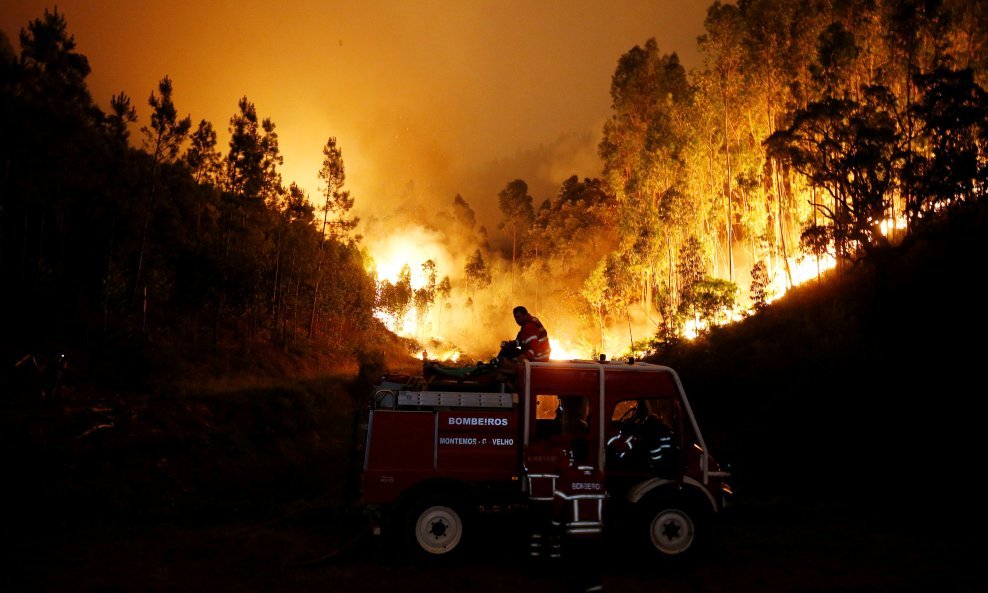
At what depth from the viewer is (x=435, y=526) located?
7715 millimetres

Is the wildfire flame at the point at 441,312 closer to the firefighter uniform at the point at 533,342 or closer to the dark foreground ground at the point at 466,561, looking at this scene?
the dark foreground ground at the point at 466,561

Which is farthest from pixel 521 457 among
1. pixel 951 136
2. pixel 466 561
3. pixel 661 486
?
pixel 951 136

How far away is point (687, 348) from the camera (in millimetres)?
27703

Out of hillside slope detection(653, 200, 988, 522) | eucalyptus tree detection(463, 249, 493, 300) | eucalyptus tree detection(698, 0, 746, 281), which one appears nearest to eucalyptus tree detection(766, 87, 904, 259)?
hillside slope detection(653, 200, 988, 522)

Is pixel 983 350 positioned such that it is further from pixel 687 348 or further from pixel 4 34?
pixel 4 34

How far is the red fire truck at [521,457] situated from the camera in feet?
25.1

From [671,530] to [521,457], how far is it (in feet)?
7.24

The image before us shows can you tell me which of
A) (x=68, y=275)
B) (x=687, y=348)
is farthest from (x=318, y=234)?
(x=687, y=348)

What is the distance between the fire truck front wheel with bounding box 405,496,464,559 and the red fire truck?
1cm

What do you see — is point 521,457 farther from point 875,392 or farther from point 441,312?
point 441,312

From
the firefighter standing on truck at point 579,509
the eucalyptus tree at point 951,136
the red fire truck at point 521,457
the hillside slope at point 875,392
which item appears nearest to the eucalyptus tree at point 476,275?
the hillside slope at point 875,392

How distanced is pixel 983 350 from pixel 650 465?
999 cm

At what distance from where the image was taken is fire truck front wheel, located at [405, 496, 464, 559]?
7609 mm

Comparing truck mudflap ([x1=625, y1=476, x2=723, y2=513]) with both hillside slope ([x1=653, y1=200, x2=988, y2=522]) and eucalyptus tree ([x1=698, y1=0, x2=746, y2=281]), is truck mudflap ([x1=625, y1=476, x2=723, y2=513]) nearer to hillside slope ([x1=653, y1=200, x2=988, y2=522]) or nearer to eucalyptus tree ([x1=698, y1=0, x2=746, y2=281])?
hillside slope ([x1=653, y1=200, x2=988, y2=522])
